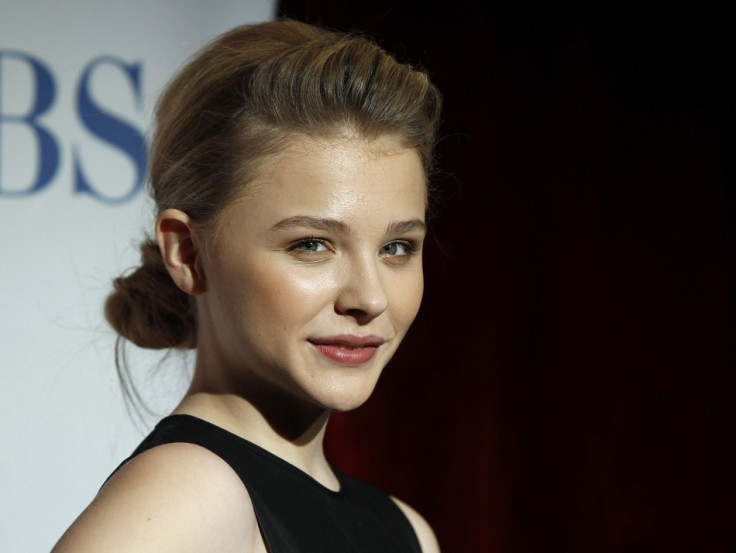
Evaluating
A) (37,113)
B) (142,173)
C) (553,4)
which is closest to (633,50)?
(553,4)

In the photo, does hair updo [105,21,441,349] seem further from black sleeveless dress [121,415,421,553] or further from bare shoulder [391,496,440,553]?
bare shoulder [391,496,440,553]

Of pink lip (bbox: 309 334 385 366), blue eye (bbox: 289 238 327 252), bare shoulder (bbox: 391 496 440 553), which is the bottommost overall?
bare shoulder (bbox: 391 496 440 553)

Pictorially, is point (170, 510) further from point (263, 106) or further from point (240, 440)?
point (263, 106)

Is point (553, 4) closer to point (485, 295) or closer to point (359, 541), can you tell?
point (485, 295)

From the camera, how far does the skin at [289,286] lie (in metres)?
1.02

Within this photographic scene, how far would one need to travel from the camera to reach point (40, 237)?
5.54ft

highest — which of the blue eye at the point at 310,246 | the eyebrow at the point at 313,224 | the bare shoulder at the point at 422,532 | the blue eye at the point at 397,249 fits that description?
the eyebrow at the point at 313,224

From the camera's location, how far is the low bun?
1213 millimetres

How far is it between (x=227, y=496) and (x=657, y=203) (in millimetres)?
1339

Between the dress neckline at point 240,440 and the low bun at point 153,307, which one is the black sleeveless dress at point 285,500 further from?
the low bun at point 153,307

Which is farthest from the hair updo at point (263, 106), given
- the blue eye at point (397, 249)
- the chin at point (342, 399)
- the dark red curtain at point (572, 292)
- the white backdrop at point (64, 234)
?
the dark red curtain at point (572, 292)

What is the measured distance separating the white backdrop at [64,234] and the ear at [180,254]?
0.53 meters

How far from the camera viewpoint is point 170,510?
2.88 feet

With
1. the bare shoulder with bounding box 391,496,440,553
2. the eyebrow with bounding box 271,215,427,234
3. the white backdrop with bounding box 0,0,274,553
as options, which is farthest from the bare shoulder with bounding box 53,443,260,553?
the white backdrop with bounding box 0,0,274,553
